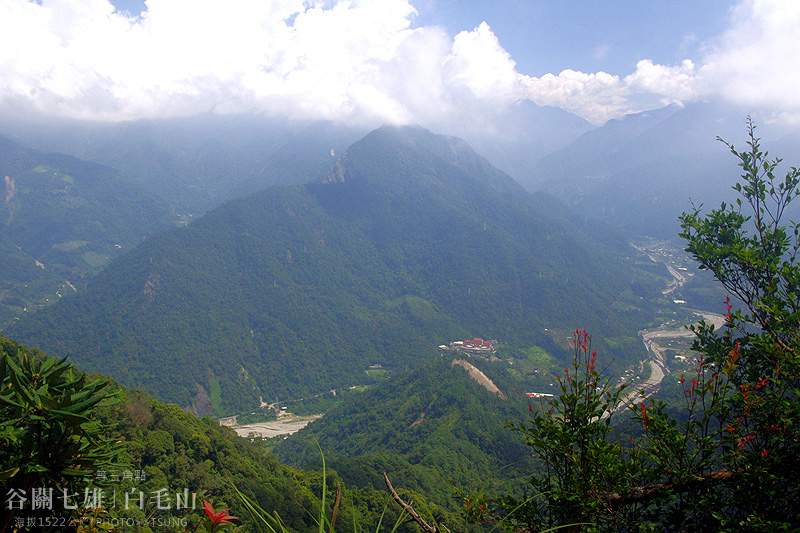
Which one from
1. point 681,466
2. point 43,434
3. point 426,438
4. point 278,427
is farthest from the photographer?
point 278,427

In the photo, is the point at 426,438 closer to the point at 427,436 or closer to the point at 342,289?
the point at 427,436

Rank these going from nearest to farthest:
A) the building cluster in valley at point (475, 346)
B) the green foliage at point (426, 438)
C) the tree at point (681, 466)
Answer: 1. the tree at point (681, 466)
2. the green foliage at point (426, 438)
3. the building cluster in valley at point (475, 346)

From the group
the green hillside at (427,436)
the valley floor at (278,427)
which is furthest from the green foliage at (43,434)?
the valley floor at (278,427)

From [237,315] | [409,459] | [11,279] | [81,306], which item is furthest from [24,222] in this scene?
[409,459]

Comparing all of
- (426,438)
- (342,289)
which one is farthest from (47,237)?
(426,438)

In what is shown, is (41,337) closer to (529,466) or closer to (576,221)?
(529,466)

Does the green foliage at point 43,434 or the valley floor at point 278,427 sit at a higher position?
the green foliage at point 43,434

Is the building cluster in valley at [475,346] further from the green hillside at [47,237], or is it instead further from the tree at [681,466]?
the green hillside at [47,237]

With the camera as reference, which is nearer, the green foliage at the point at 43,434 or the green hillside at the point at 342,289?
the green foliage at the point at 43,434

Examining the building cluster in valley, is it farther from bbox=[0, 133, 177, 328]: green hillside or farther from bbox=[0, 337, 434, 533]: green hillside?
bbox=[0, 133, 177, 328]: green hillside
